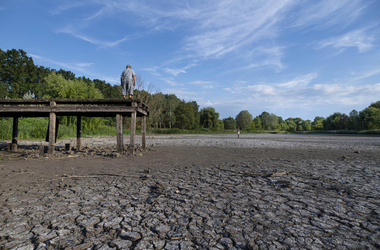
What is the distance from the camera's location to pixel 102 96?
30141mm

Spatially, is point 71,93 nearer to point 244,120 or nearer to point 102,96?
point 102,96

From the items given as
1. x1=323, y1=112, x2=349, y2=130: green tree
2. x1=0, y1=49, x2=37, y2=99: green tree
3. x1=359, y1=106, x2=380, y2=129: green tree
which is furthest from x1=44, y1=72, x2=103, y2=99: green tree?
x1=323, y1=112, x2=349, y2=130: green tree

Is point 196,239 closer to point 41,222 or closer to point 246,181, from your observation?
point 41,222

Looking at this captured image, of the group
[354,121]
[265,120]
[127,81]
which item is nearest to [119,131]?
[127,81]

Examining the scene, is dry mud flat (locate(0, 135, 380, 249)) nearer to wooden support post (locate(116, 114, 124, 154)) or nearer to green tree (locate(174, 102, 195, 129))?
wooden support post (locate(116, 114, 124, 154))

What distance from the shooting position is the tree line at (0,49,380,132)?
25017 millimetres

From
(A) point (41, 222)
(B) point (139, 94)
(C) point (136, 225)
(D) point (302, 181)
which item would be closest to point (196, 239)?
(C) point (136, 225)

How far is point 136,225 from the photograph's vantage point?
247 centimetres

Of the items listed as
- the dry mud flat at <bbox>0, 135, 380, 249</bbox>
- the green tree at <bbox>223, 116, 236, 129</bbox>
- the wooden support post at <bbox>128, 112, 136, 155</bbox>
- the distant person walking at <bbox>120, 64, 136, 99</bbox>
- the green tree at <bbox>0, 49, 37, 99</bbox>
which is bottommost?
the dry mud flat at <bbox>0, 135, 380, 249</bbox>

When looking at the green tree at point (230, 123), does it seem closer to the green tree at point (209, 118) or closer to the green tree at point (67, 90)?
the green tree at point (209, 118)

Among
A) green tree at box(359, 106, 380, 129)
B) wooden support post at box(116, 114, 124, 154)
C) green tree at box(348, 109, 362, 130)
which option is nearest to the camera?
wooden support post at box(116, 114, 124, 154)

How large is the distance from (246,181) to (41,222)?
3524 millimetres

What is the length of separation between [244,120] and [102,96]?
7646 cm

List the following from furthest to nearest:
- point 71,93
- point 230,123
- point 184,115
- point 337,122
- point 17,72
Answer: point 230,123 → point 337,122 → point 184,115 → point 17,72 → point 71,93
